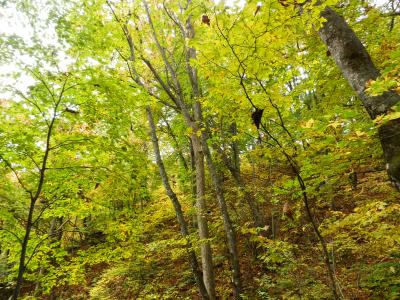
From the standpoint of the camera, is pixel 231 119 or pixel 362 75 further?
pixel 231 119

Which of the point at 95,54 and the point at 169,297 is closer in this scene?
the point at 95,54

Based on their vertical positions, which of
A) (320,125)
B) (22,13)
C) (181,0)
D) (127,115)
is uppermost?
(181,0)

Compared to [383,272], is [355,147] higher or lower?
higher

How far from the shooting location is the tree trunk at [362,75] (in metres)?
2.71

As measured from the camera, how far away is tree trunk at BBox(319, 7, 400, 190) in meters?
2.71

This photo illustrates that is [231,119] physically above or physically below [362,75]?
above

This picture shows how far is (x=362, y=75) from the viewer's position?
9.85 ft

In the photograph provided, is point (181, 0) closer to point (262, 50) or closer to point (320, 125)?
point (262, 50)

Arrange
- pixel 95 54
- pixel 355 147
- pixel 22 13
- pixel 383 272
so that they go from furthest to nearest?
pixel 383 272, pixel 95 54, pixel 22 13, pixel 355 147

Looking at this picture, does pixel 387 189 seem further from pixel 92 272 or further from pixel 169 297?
pixel 92 272

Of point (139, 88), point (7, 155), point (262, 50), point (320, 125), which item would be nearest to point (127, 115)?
point (139, 88)

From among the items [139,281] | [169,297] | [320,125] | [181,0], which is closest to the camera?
[320,125]

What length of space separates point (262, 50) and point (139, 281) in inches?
401

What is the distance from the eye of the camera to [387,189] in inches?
245
